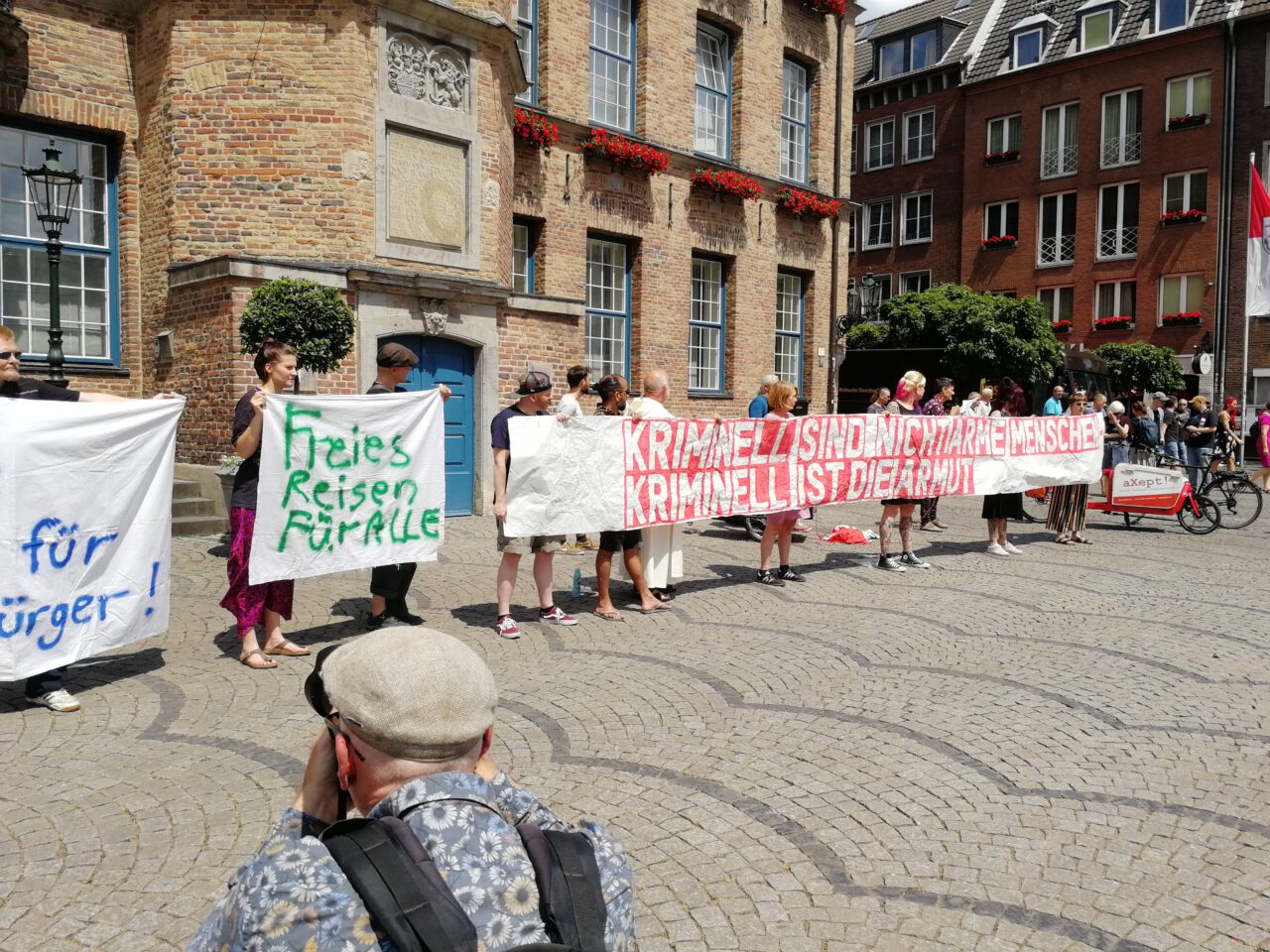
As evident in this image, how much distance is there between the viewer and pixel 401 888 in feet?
4.69

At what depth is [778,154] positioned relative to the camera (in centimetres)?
2073

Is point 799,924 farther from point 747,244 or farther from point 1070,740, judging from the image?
point 747,244

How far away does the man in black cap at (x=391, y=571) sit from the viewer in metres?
6.96

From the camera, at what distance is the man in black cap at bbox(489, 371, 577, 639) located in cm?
706

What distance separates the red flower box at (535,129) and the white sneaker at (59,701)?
11945 mm

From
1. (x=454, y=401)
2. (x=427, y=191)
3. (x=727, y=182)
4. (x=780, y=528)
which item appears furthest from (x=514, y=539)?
(x=727, y=182)

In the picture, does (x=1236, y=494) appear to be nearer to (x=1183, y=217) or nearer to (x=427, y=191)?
(x=427, y=191)

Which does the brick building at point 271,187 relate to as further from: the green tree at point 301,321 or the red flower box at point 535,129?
the green tree at point 301,321

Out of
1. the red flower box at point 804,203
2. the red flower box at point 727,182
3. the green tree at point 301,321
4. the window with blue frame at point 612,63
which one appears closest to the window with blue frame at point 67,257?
the green tree at point 301,321

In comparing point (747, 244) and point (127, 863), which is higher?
point (747, 244)

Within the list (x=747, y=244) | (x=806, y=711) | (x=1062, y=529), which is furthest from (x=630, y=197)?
(x=806, y=711)

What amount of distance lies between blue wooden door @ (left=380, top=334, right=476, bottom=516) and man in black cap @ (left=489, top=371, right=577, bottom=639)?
19.6ft

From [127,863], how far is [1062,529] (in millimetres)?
11375

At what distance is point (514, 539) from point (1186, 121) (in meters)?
34.3
